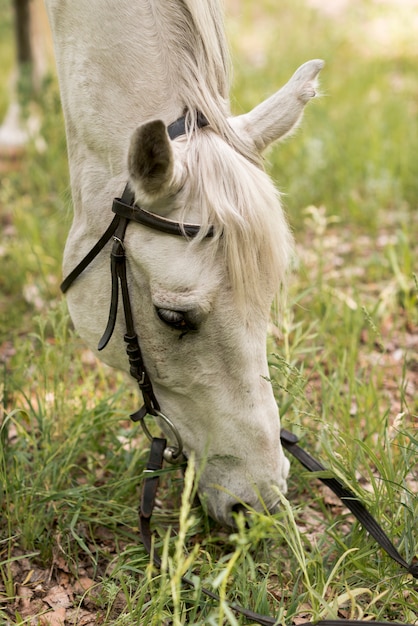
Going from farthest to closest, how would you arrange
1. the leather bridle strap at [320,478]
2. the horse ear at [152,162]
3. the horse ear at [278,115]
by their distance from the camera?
the horse ear at [278,115] → the leather bridle strap at [320,478] → the horse ear at [152,162]

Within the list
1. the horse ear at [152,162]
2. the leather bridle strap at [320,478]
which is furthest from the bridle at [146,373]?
the horse ear at [152,162]

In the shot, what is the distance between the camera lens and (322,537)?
6.89 feet

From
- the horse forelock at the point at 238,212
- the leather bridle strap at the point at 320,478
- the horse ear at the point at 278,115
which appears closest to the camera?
the horse forelock at the point at 238,212

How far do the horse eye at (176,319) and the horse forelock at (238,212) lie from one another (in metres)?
0.17

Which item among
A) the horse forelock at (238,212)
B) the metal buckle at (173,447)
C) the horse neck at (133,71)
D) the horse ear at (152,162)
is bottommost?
the metal buckle at (173,447)

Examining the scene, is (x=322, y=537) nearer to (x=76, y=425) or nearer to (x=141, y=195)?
(x=76, y=425)

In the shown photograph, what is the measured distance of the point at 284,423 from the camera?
8.21ft

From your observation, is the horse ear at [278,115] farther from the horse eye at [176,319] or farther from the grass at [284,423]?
the horse eye at [176,319]

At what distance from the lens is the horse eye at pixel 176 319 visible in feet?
5.98

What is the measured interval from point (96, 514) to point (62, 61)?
1.57 meters

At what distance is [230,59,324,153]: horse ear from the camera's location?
6.59 feet

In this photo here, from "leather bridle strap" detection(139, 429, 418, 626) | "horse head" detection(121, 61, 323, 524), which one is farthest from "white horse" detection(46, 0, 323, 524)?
"leather bridle strap" detection(139, 429, 418, 626)

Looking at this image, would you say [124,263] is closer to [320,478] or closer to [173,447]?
[173,447]

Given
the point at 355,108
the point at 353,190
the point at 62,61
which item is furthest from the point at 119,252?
the point at 355,108
